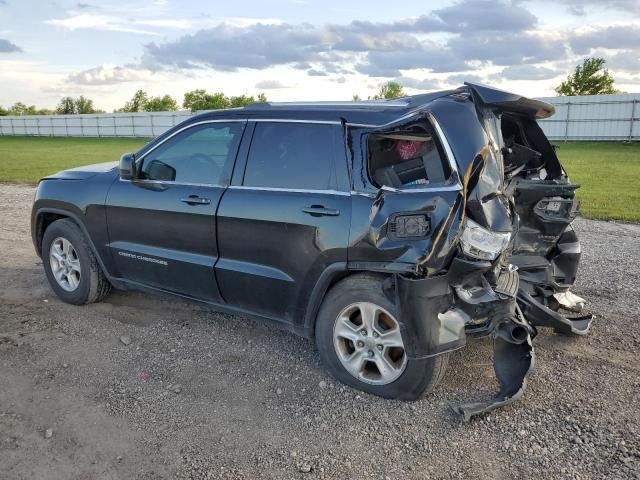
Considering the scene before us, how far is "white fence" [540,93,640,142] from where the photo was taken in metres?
30.4

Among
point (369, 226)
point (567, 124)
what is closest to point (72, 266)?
point (369, 226)

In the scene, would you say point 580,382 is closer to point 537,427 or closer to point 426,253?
point 537,427

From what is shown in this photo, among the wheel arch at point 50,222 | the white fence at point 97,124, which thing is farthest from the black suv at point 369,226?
the white fence at point 97,124

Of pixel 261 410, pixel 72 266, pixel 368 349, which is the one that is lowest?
pixel 261 410

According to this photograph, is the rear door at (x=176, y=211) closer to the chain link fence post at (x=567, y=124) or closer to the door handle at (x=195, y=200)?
the door handle at (x=195, y=200)

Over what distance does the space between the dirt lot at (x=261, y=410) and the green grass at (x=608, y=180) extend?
17.9ft

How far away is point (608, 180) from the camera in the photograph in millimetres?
14523

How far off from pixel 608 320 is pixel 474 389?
76.0 inches

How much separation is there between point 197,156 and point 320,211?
1.44 m

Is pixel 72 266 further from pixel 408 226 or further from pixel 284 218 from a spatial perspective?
pixel 408 226

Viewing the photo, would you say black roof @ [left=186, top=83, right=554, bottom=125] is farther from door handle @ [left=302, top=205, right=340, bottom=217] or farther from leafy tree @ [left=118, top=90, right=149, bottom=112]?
leafy tree @ [left=118, top=90, right=149, bottom=112]

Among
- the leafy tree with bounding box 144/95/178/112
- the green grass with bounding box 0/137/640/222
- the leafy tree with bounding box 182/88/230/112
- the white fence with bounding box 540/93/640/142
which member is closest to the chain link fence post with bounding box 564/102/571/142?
the white fence with bounding box 540/93/640/142

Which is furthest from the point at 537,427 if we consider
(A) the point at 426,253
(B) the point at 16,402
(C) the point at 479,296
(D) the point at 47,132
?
(D) the point at 47,132

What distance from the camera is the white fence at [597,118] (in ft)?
99.9
